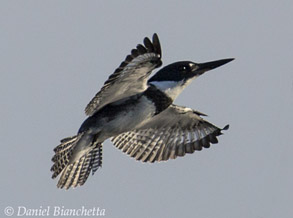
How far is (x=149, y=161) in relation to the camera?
1133cm

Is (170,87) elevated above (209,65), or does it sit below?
below

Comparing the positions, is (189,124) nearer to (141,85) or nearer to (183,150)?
(183,150)

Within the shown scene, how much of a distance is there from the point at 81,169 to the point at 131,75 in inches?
83.5

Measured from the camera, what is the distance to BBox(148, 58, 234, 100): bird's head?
10219mm

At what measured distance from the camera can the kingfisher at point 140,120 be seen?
9.43 m

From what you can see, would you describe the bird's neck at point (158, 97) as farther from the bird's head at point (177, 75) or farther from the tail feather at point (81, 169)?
the tail feather at point (81, 169)

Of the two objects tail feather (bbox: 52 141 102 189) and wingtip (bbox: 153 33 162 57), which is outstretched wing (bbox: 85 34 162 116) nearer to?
wingtip (bbox: 153 33 162 57)

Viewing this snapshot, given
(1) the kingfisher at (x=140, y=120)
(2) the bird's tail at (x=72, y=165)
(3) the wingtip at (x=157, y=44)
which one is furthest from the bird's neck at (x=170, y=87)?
(2) the bird's tail at (x=72, y=165)

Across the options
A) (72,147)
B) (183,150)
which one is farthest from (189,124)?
(72,147)

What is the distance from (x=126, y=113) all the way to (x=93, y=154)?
51.7 inches

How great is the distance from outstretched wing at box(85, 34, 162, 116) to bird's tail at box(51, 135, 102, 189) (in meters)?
0.78

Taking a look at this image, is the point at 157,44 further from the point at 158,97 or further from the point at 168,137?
the point at 168,137

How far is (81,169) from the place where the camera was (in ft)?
35.9

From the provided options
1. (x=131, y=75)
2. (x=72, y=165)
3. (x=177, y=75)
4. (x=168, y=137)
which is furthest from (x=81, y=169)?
(x=131, y=75)
